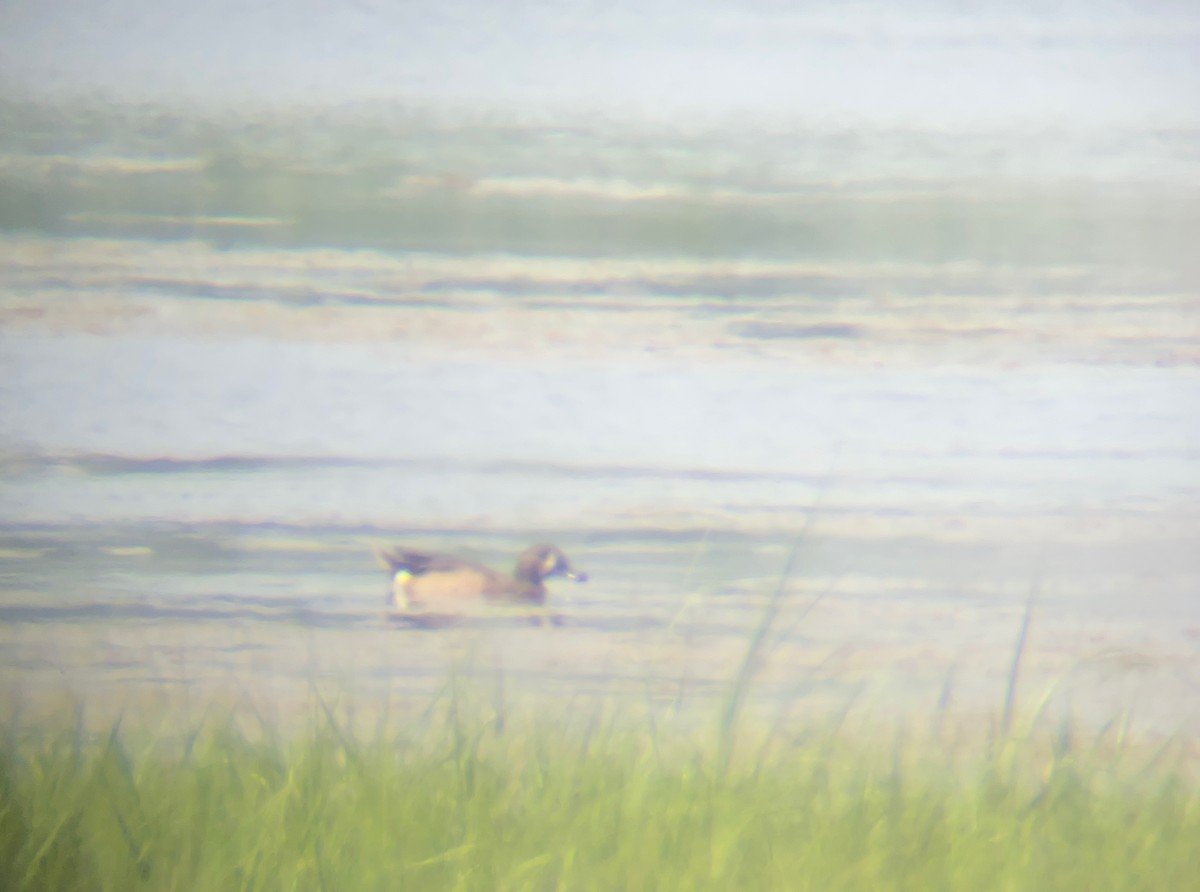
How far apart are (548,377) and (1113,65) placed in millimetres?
774

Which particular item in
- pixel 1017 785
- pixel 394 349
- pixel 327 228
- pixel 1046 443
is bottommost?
pixel 1017 785

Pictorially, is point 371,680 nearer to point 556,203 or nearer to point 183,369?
point 183,369

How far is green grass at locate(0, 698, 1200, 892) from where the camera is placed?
3.68 ft

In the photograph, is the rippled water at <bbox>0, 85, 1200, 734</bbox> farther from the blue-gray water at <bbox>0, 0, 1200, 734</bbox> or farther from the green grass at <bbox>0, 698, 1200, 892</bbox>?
the green grass at <bbox>0, 698, 1200, 892</bbox>

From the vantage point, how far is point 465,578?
136 centimetres

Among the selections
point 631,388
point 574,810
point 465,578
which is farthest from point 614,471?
point 574,810

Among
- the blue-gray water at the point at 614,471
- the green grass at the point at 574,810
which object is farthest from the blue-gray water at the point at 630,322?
the green grass at the point at 574,810

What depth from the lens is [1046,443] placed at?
1391 millimetres

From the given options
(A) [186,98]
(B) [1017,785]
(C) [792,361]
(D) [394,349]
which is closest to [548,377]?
(D) [394,349]

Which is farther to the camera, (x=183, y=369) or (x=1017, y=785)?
(x=183, y=369)

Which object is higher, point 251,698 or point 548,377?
point 548,377

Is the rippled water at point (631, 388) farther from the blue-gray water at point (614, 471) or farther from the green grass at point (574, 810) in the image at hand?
the green grass at point (574, 810)

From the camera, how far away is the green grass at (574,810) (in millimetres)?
1121

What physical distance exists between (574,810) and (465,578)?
31 cm
